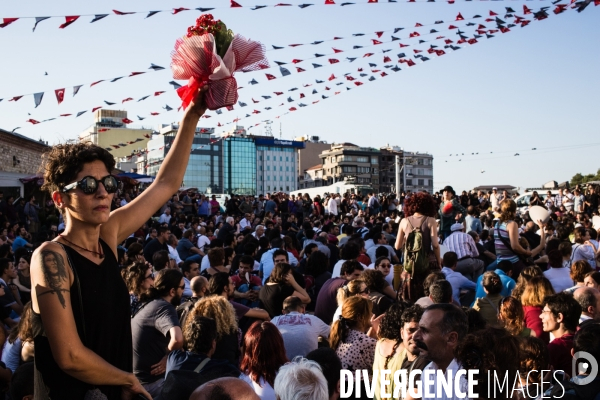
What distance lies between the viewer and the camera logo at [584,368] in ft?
12.2

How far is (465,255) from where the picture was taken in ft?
33.3

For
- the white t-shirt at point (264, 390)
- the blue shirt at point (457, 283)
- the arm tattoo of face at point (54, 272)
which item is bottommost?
the white t-shirt at point (264, 390)

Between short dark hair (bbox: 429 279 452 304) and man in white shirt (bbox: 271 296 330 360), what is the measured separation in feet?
3.69

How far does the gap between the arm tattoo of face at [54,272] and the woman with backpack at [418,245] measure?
635 cm

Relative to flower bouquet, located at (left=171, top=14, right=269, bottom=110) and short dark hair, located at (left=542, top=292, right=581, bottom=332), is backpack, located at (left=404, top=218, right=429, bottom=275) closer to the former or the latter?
short dark hair, located at (left=542, top=292, right=581, bottom=332)

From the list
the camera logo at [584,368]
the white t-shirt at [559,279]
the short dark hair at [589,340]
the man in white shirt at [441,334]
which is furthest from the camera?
the white t-shirt at [559,279]

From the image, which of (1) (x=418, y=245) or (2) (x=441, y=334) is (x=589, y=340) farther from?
(1) (x=418, y=245)

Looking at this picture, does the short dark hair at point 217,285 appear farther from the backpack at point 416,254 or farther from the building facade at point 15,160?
the building facade at point 15,160

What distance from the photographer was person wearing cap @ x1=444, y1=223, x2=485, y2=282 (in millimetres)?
10000

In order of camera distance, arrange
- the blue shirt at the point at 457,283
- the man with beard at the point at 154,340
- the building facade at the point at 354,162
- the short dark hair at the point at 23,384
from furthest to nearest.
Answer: the building facade at the point at 354,162 < the blue shirt at the point at 457,283 < the man with beard at the point at 154,340 < the short dark hair at the point at 23,384

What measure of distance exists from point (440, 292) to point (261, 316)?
1.86 metres

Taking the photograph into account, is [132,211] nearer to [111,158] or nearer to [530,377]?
[111,158]

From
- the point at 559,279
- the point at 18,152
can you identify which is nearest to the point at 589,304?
the point at 559,279

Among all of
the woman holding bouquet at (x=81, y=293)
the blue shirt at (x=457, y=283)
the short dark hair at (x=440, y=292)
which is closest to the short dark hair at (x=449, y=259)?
the blue shirt at (x=457, y=283)
